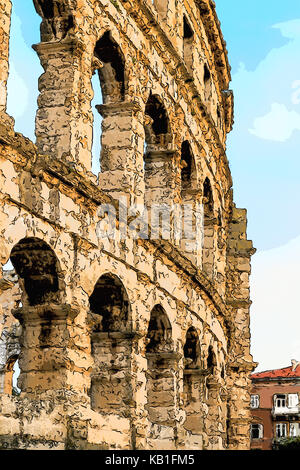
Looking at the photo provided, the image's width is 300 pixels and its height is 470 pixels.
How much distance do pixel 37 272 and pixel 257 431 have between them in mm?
40869

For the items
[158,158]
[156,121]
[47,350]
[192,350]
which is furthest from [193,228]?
[47,350]

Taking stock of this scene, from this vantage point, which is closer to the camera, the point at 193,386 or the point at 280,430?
the point at 193,386

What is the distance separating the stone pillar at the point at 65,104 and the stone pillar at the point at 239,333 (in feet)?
37.7

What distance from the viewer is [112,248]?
13.0 metres

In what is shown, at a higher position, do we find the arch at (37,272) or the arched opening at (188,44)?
the arched opening at (188,44)

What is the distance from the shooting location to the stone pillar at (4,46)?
10.6 metres

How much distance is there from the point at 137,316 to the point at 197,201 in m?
5.25

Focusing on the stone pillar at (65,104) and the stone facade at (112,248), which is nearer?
the stone facade at (112,248)

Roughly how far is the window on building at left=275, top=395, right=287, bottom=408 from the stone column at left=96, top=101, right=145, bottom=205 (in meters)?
38.3

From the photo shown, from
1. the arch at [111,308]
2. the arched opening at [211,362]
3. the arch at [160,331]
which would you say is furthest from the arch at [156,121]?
the arched opening at [211,362]

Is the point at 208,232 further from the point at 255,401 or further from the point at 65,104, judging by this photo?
the point at 255,401

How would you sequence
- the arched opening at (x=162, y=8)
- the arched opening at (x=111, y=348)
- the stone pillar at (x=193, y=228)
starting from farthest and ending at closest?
the stone pillar at (x=193, y=228) < the arched opening at (x=162, y=8) < the arched opening at (x=111, y=348)

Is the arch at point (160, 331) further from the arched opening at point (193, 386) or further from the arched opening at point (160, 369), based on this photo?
the arched opening at point (193, 386)
